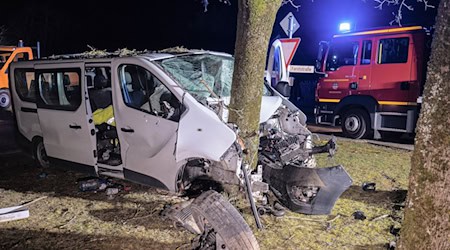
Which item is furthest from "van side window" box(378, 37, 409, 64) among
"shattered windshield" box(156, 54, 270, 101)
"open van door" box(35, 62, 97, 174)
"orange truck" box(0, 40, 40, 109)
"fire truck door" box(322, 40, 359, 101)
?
"orange truck" box(0, 40, 40, 109)

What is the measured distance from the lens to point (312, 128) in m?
11.6

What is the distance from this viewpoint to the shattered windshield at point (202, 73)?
4.59 metres

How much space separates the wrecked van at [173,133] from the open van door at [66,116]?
0.05 ft

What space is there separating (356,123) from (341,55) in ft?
5.94

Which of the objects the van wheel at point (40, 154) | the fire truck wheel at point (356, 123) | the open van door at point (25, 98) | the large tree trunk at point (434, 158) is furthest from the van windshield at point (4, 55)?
the large tree trunk at point (434, 158)

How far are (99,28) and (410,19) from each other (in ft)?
67.9

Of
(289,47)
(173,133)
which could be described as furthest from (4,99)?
(173,133)

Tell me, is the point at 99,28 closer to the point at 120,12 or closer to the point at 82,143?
the point at 120,12

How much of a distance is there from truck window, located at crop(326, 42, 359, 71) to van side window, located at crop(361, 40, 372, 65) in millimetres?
203

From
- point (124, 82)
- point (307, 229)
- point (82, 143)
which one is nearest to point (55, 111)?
point (82, 143)

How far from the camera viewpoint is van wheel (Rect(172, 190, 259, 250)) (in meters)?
3.14

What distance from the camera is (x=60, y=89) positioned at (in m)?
5.38

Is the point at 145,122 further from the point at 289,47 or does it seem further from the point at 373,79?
the point at 373,79

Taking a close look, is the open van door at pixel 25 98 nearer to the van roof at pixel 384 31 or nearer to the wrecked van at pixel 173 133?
the wrecked van at pixel 173 133
